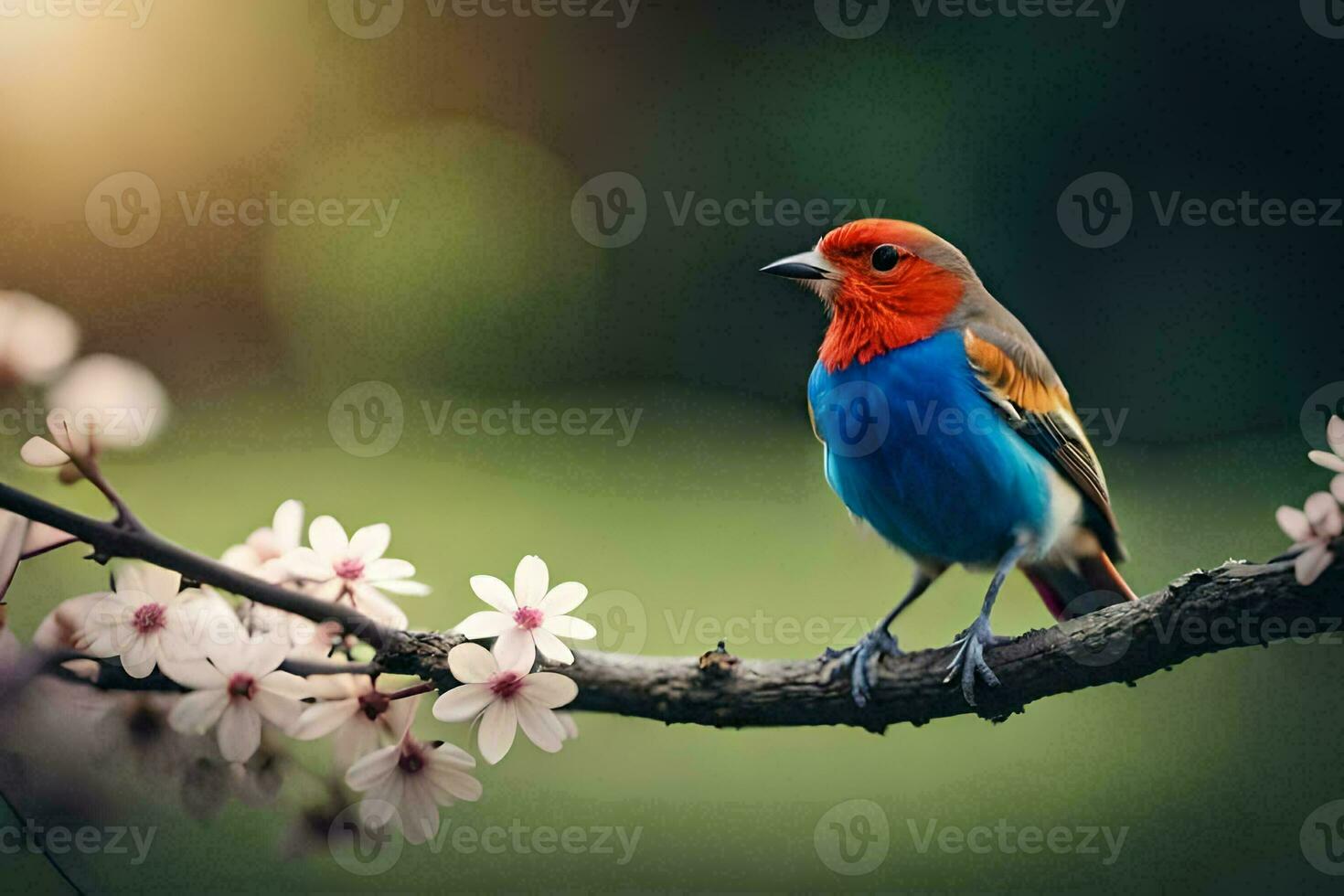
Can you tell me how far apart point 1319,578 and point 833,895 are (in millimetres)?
1006

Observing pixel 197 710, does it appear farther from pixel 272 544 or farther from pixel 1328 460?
pixel 1328 460

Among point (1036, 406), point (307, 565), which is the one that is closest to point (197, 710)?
point (307, 565)

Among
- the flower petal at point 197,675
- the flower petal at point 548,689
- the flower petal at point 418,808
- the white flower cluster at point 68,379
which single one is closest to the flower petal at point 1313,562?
the flower petal at point 548,689

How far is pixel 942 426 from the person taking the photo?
115 centimetres

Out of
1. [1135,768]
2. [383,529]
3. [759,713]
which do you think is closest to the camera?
[383,529]

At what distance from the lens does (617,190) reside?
3.18m

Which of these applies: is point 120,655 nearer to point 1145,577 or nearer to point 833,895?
point 833,895

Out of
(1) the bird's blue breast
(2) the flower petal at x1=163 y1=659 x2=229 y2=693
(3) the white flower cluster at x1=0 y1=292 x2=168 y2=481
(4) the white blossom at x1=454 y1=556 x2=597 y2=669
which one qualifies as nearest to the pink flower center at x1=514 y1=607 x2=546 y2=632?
(4) the white blossom at x1=454 y1=556 x2=597 y2=669

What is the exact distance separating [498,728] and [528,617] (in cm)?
8

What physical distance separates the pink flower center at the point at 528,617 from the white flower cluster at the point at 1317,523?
47cm

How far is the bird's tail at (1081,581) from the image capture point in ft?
4.13

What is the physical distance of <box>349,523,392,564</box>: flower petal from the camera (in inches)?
35.4

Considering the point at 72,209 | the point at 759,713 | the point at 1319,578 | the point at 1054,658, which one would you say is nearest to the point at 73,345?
the point at 759,713

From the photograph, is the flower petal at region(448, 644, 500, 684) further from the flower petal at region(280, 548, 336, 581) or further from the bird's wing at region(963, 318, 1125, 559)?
the bird's wing at region(963, 318, 1125, 559)
